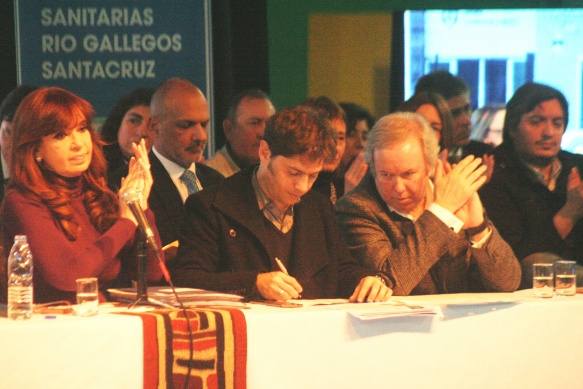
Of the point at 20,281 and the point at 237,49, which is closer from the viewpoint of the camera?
the point at 20,281

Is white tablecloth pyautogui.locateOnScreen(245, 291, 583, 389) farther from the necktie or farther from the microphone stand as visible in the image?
the necktie

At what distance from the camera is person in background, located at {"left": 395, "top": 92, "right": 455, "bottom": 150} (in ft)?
15.5

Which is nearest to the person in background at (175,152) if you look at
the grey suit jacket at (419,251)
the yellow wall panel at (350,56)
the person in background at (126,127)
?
the person in background at (126,127)

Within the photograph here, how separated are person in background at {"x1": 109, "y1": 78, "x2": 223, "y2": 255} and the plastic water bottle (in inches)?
53.2

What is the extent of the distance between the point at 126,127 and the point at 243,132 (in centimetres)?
61

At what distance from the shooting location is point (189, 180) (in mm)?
4492

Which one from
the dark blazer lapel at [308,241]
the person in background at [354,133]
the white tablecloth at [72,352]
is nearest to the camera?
the white tablecloth at [72,352]

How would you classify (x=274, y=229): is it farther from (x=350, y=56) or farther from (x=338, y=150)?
(x=350, y=56)

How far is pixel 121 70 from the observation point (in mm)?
5461

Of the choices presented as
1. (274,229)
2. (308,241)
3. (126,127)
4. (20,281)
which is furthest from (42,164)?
(126,127)

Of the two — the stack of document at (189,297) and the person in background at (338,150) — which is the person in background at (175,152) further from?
the stack of document at (189,297)

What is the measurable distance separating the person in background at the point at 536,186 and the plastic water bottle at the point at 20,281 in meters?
2.19

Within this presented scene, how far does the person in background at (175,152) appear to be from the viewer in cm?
425

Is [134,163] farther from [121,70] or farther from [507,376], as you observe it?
[121,70]
